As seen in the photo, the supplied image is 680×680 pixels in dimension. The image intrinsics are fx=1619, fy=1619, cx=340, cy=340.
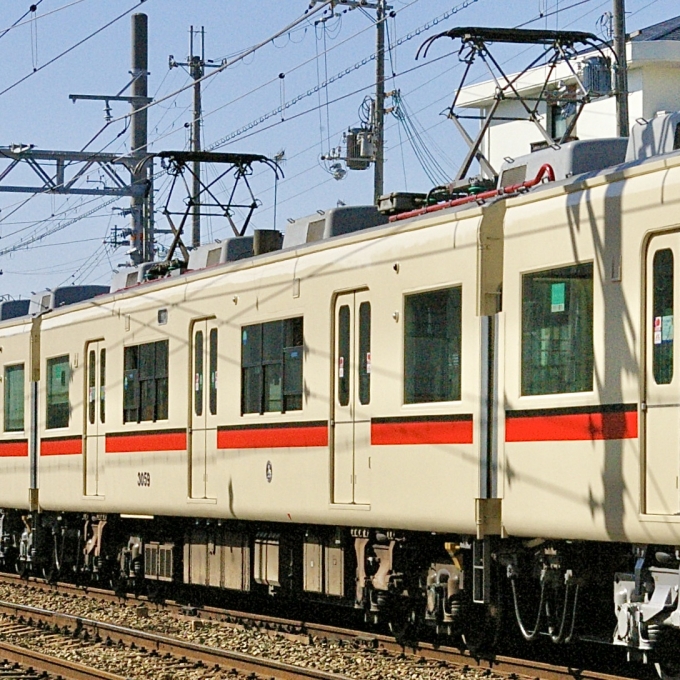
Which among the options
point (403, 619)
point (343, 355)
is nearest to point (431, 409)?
point (343, 355)

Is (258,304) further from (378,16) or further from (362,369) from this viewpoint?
(378,16)

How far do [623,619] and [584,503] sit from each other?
0.75 metres

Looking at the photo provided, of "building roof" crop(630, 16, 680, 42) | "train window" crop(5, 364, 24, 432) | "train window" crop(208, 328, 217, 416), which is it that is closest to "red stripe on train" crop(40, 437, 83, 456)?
"train window" crop(5, 364, 24, 432)

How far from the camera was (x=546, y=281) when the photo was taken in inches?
416

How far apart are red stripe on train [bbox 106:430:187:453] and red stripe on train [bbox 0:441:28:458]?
2.97m

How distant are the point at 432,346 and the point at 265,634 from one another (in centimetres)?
401

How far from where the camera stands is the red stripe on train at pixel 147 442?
15.9 m

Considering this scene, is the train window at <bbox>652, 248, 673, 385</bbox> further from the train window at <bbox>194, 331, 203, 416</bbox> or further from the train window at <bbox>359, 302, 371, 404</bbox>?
the train window at <bbox>194, 331, 203, 416</bbox>

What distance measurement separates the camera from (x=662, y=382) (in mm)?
9461

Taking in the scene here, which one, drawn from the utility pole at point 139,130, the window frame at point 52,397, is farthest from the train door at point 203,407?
the utility pole at point 139,130

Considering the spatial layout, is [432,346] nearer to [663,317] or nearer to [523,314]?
[523,314]

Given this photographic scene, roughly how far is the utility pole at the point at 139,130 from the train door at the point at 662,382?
21045 millimetres

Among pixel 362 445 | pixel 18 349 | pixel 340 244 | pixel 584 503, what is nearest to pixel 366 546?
pixel 362 445

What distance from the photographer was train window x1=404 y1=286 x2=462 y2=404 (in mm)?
11484
